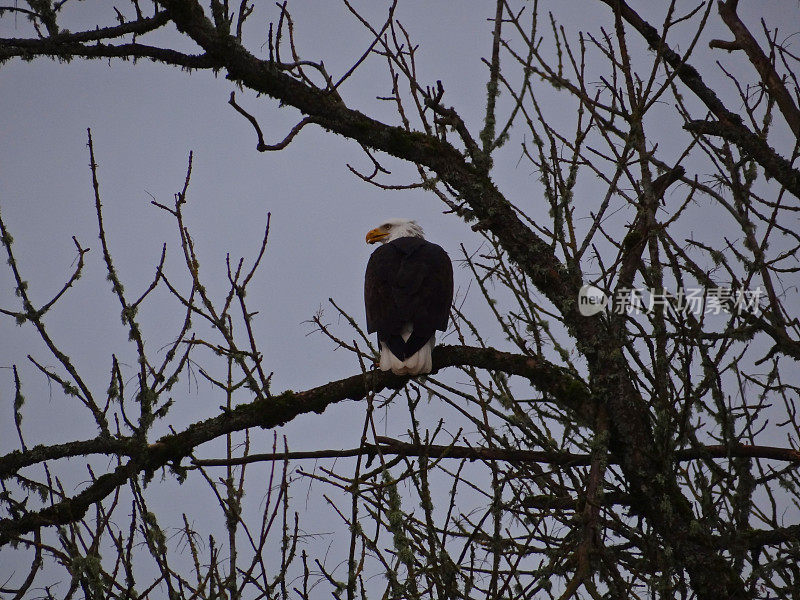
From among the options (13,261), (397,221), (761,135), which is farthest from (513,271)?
(397,221)

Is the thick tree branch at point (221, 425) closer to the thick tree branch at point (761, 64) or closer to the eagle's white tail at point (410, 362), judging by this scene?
the eagle's white tail at point (410, 362)

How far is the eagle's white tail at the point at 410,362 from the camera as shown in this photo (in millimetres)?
4766

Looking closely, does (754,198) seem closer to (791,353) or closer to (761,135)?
(761,135)

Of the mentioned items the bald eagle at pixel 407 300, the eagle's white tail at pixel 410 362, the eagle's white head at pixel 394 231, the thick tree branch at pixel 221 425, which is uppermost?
the eagle's white head at pixel 394 231

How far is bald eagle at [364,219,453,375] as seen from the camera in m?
4.95

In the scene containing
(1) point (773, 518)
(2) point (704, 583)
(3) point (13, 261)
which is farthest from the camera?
(1) point (773, 518)

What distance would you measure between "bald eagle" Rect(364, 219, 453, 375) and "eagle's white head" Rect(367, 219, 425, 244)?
0.82 m

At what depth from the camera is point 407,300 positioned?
17.9 ft

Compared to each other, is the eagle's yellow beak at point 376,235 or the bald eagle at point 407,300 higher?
the eagle's yellow beak at point 376,235

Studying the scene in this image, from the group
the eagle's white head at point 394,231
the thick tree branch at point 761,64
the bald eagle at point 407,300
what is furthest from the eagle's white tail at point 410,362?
the thick tree branch at point 761,64

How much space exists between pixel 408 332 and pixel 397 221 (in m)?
2.35

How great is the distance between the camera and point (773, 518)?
3.90m

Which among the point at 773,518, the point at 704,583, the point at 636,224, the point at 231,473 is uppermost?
the point at 636,224

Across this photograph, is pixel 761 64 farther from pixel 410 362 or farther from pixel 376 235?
pixel 376 235
